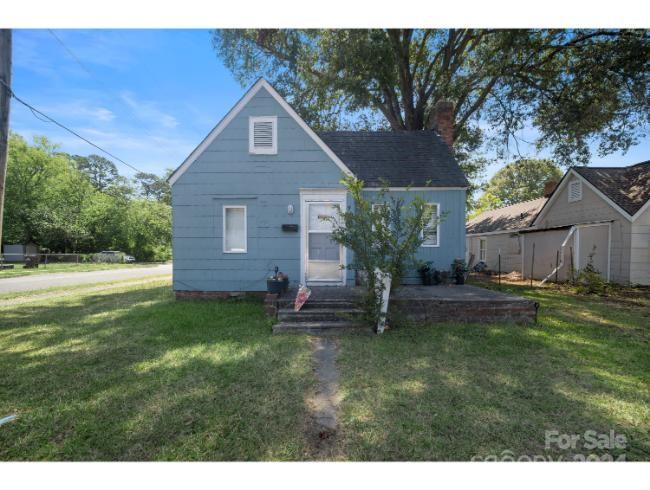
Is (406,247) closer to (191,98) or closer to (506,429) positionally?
(506,429)

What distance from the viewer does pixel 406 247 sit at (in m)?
5.06

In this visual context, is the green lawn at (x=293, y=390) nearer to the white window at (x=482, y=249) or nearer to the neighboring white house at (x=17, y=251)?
the white window at (x=482, y=249)

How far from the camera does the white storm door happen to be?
7.77 m

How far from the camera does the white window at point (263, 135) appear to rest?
25.0ft

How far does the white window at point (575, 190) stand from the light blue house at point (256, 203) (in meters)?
10.4

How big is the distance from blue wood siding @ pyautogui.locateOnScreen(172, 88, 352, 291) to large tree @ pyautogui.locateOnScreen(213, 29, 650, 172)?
17.7 ft

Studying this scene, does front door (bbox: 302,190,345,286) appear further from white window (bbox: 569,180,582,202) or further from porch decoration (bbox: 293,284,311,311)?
white window (bbox: 569,180,582,202)

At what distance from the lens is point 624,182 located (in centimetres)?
1234

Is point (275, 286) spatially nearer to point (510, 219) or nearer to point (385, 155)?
point (385, 155)

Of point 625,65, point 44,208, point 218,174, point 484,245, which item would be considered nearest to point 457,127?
point 625,65

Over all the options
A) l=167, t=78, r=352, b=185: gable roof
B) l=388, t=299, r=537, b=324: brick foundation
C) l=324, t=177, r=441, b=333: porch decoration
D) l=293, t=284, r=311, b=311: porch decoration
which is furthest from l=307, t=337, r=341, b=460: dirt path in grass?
l=167, t=78, r=352, b=185: gable roof

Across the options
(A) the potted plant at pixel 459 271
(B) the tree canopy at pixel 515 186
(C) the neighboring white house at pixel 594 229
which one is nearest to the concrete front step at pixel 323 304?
(A) the potted plant at pixel 459 271

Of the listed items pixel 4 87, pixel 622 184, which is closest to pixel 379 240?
pixel 4 87

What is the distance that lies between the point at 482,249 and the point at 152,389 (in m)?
21.4
